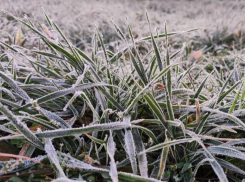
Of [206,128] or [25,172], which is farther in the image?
[206,128]

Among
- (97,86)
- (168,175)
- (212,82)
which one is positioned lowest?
(168,175)

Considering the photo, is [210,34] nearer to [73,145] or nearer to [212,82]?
[212,82]

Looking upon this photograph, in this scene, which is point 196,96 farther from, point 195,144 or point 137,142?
point 137,142

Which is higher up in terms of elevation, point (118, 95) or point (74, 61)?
point (74, 61)

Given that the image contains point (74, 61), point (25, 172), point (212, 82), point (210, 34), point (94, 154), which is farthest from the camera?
point (210, 34)

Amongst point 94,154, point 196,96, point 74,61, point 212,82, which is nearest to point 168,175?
point 94,154

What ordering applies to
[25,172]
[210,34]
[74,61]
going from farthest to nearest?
[210,34] → [74,61] → [25,172]

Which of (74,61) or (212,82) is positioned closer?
(74,61)

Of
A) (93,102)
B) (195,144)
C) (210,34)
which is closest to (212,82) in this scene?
(195,144)

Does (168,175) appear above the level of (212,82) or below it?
below
